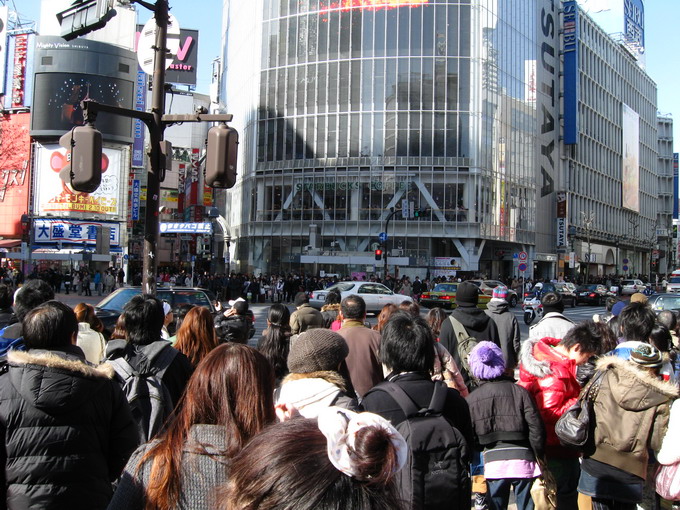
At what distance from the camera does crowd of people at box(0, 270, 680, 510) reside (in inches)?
60.9

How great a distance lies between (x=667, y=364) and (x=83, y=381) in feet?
15.9

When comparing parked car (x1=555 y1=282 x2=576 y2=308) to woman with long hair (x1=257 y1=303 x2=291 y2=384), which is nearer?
woman with long hair (x1=257 y1=303 x2=291 y2=384)

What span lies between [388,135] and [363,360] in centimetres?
4755

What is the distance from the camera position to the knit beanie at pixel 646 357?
4203mm

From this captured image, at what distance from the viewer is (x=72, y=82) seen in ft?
165

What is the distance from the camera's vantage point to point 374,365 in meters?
6.07

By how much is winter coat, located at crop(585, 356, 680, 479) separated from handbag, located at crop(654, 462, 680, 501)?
21cm

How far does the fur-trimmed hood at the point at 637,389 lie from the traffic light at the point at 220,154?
509 cm

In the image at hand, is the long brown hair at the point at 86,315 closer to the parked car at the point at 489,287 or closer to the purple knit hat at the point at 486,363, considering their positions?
the purple knit hat at the point at 486,363

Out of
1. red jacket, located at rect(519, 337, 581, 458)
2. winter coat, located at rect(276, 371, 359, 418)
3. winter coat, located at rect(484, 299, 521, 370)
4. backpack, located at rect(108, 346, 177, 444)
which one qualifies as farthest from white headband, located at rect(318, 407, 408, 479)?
winter coat, located at rect(484, 299, 521, 370)

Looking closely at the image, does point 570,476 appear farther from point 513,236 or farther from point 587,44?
point 587,44

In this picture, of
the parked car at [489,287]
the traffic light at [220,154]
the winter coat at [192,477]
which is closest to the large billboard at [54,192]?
the parked car at [489,287]

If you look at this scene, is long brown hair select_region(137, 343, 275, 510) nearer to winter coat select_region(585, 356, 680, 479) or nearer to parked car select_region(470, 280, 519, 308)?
winter coat select_region(585, 356, 680, 479)

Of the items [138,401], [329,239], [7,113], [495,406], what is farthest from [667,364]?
[7,113]
